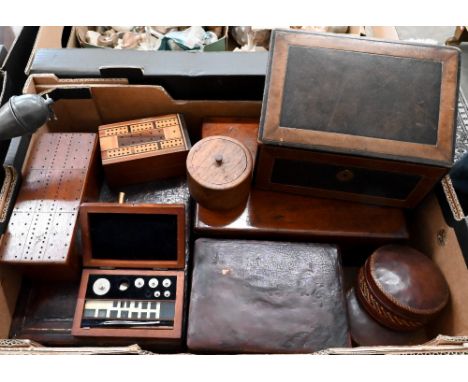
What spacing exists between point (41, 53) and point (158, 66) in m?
0.47

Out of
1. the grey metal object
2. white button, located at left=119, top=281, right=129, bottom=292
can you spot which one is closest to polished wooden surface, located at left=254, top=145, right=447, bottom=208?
white button, located at left=119, top=281, right=129, bottom=292

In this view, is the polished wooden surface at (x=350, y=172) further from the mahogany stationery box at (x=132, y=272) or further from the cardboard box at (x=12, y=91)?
the cardboard box at (x=12, y=91)

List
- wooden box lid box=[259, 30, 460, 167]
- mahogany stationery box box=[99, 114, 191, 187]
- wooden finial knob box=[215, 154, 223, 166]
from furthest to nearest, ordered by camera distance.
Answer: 1. mahogany stationery box box=[99, 114, 191, 187]
2. wooden finial knob box=[215, 154, 223, 166]
3. wooden box lid box=[259, 30, 460, 167]

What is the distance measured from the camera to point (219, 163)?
4.82ft

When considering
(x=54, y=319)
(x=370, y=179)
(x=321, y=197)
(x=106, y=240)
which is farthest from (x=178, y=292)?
(x=370, y=179)

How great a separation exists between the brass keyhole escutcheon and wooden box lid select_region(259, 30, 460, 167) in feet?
0.38

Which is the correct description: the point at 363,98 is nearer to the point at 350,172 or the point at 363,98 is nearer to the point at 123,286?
the point at 350,172

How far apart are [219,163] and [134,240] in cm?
38

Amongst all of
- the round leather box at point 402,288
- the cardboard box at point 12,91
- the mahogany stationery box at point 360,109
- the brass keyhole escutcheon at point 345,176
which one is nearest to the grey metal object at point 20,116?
the cardboard box at point 12,91

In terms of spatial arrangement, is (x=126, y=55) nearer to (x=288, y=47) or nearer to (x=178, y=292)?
(x=288, y=47)

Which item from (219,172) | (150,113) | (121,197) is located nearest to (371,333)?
(219,172)

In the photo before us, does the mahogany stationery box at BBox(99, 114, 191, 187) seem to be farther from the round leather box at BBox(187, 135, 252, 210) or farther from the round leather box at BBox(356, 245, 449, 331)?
the round leather box at BBox(356, 245, 449, 331)

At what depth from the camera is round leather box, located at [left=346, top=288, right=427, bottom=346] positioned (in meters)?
1.52

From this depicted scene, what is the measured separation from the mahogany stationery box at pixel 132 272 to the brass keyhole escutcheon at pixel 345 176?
52 cm
